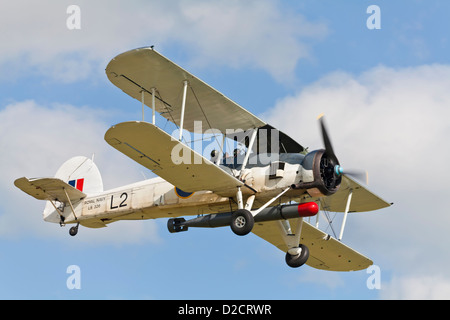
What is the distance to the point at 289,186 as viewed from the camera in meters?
18.5

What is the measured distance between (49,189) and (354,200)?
8120mm

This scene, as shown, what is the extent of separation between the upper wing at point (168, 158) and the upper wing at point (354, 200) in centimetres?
398

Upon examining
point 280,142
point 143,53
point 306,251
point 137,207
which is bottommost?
point 306,251

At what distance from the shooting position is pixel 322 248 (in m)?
22.2

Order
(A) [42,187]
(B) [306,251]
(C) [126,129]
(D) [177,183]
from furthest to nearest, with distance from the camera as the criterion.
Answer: (A) [42,187], (B) [306,251], (D) [177,183], (C) [126,129]

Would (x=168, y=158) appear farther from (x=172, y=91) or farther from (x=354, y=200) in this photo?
(x=354, y=200)

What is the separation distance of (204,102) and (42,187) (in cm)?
515

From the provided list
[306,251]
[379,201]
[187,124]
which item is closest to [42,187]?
[187,124]

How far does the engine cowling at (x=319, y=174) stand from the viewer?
60.0 feet

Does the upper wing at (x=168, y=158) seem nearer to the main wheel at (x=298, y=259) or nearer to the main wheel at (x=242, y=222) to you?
the main wheel at (x=242, y=222)

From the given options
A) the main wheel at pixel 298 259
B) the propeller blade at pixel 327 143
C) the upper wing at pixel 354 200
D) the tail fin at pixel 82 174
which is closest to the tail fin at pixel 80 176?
→ the tail fin at pixel 82 174

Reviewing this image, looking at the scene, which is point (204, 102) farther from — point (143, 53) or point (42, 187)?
point (42, 187)

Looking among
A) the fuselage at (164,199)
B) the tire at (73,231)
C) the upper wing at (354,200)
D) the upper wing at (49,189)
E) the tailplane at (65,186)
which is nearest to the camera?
the fuselage at (164,199)

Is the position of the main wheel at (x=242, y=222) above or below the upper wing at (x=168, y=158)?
below
